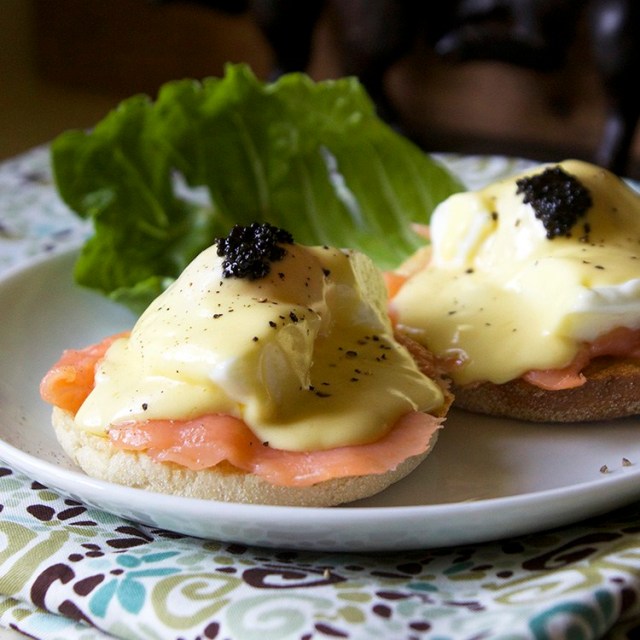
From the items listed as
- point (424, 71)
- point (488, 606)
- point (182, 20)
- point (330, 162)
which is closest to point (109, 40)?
point (182, 20)

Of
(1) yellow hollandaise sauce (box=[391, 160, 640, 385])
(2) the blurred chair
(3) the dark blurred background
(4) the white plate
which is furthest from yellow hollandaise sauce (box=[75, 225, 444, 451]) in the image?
(3) the dark blurred background

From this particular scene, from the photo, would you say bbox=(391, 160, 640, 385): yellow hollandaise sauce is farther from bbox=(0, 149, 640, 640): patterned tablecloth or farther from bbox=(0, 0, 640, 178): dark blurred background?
bbox=(0, 0, 640, 178): dark blurred background

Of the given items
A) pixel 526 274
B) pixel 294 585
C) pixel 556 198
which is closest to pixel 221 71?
pixel 556 198

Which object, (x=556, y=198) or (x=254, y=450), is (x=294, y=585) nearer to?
(x=254, y=450)

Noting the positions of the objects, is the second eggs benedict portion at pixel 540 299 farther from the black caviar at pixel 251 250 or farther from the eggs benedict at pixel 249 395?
the black caviar at pixel 251 250

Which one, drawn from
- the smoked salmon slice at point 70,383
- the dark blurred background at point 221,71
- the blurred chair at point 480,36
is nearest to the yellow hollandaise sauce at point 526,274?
the smoked salmon slice at point 70,383

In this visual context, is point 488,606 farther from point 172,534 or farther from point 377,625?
point 172,534
